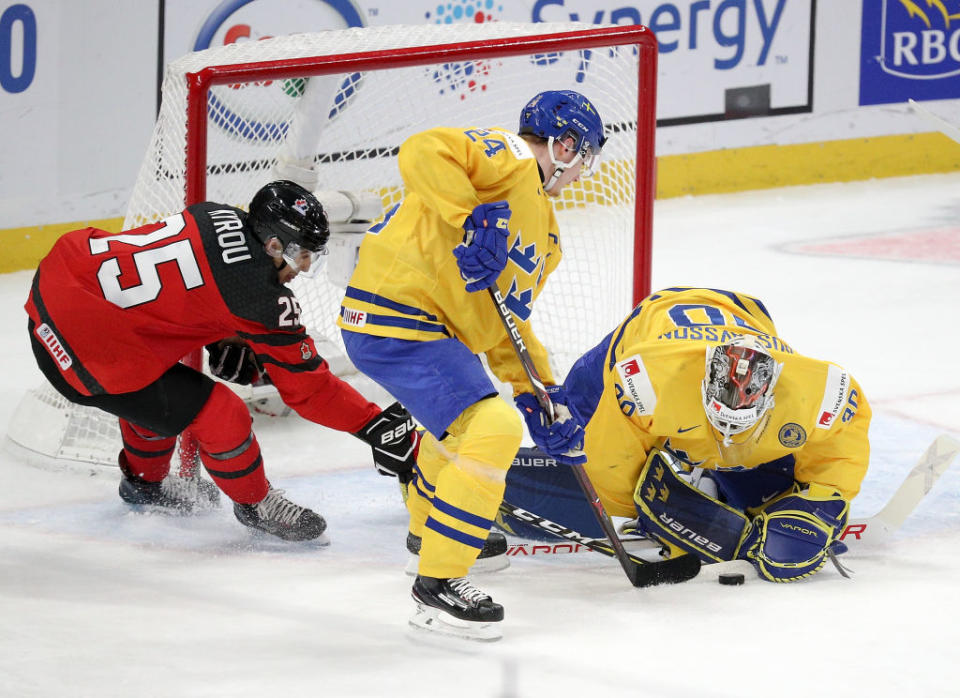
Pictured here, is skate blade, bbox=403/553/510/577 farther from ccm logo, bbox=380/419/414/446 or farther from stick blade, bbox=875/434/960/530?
stick blade, bbox=875/434/960/530

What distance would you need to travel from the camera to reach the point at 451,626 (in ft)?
8.83

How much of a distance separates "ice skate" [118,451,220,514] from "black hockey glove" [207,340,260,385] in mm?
330

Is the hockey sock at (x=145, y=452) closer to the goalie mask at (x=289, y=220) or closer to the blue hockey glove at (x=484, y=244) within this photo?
the goalie mask at (x=289, y=220)

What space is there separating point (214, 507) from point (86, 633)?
85 cm

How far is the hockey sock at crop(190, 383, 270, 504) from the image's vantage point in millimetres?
3135

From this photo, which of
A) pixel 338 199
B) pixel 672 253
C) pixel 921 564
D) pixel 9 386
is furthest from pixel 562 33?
pixel 672 253

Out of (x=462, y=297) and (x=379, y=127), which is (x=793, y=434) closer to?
(x=462, y=297)

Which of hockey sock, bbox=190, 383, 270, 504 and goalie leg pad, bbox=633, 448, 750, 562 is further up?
hockey sock, bbox=190, 383, 270, 504

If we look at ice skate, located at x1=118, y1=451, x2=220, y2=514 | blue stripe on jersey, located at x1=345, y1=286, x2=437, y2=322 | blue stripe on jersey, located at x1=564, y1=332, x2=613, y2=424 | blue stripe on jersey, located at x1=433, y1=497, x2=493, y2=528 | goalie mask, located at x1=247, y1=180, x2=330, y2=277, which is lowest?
ice skate, located at x1=118, y1=451, x2=220, y2=514

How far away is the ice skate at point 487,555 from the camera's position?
10.2ft

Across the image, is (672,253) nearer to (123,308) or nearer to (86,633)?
A: (123,308)

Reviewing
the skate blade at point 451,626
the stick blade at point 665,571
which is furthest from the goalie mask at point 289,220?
the stick blade at point 665,571

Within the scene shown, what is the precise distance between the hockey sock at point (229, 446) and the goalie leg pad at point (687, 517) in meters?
0.84

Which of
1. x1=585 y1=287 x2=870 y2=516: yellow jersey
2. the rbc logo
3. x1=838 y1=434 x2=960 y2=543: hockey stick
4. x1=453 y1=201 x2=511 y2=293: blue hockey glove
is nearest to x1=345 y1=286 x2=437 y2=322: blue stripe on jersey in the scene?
x1=453 y1=201 x2=511 y2=293: blue hockey glove
